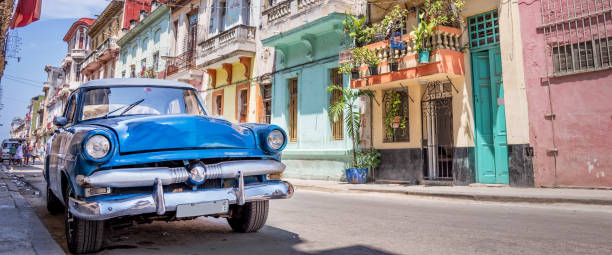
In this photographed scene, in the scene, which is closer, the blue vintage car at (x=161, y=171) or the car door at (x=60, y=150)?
the blue vintage car at (x=161, y=171)

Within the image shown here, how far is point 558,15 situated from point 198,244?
9643 millimetres

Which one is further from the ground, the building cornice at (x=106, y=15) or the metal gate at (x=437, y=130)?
the building cornice at (x=106, y=15)

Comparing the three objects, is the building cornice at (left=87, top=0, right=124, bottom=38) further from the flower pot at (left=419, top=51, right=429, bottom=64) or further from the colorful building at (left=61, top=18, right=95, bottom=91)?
the flower pot at (left=419, top=51, right=429, bottom=64)

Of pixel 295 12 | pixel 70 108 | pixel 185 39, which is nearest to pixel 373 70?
pixel 295 12

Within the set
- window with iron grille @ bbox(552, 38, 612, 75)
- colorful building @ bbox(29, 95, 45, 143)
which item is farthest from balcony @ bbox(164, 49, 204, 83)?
colorful building @ bbox(29, 95, 45, 143)

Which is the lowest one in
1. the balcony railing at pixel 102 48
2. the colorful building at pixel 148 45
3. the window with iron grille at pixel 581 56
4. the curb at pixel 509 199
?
the curb at pixel 509 199

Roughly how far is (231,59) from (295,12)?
475 cm

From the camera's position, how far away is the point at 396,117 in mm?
12609

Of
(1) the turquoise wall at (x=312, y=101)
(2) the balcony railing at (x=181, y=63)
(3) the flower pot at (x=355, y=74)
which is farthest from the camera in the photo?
(2) the balcony railing at (x=181, y=63)

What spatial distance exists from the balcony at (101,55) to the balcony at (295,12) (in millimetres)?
21794

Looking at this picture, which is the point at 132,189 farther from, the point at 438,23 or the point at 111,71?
the point at 111,71

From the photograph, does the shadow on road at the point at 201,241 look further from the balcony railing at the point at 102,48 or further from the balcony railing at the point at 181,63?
the balcony railing at the point at 102,48

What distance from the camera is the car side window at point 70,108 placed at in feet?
15.2

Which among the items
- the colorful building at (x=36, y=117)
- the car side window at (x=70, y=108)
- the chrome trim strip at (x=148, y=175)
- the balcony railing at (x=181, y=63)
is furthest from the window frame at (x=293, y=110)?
the colorful building at (x=36, y=117)
